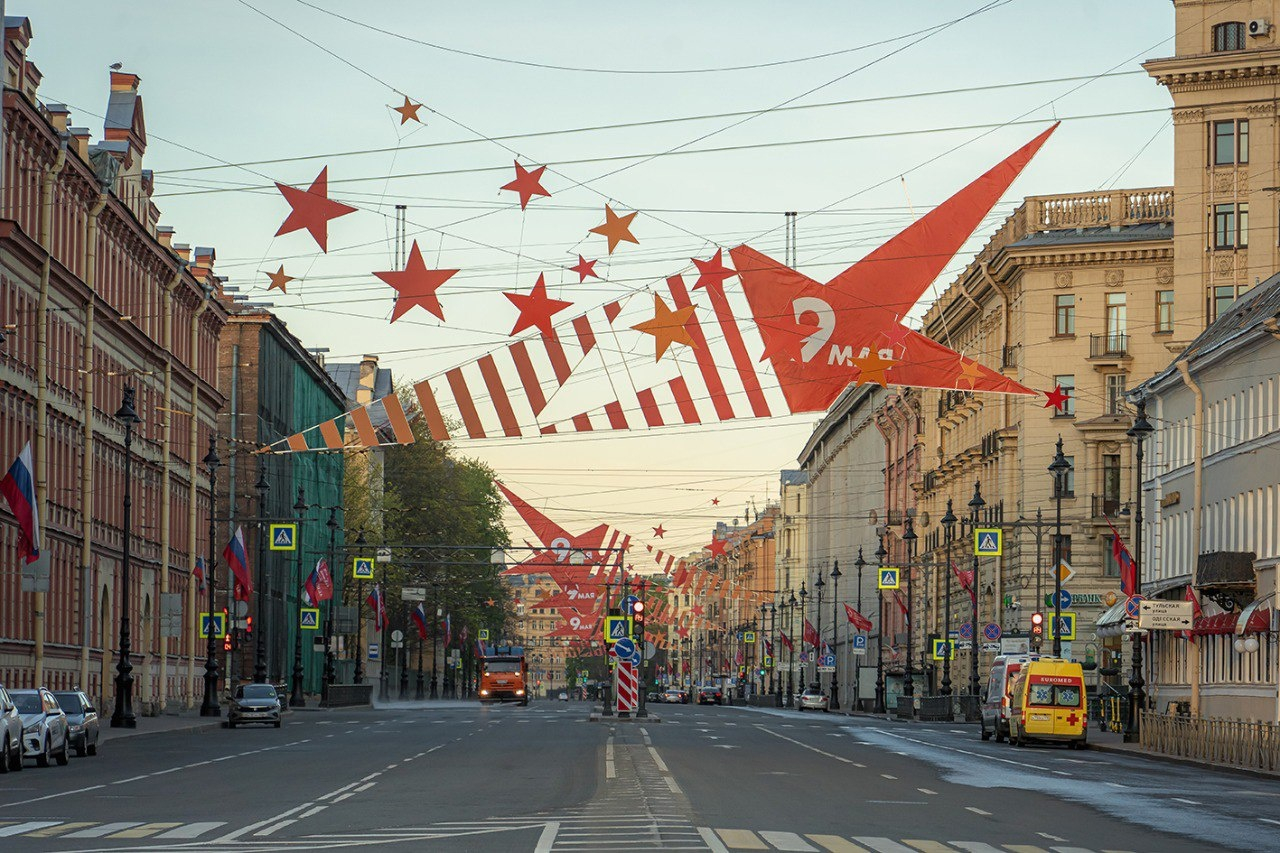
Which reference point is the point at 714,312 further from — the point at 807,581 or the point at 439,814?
the point at 807,581

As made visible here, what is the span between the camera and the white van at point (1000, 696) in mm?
53188

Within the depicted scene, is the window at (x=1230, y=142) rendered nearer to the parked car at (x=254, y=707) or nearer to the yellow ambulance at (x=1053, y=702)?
the yellow ambulance at (x=1053, y=702)

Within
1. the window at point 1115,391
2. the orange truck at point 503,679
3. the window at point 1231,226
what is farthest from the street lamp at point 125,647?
the orange truck at point 503,679

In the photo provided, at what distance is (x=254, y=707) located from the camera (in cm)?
6088

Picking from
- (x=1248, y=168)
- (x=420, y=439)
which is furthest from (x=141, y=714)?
(x=420, y=439)

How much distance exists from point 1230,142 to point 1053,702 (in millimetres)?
26468

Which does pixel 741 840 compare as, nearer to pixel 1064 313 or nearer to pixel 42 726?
pixel 42 726

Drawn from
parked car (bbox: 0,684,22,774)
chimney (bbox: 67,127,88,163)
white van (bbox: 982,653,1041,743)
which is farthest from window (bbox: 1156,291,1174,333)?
parked car (bbox: 0,684,22,774)

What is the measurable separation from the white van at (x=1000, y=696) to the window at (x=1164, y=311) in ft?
81.6

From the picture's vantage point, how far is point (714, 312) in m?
28.9

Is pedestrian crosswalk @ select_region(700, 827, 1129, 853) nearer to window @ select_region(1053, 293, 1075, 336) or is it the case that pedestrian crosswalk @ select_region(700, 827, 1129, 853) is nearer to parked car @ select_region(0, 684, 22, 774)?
parked car @ select_region(0, 684, 22, 774)

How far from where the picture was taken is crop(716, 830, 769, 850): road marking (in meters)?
18.4

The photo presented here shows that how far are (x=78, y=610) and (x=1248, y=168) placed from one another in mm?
40076

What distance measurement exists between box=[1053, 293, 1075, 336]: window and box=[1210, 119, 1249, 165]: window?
10021 mm
